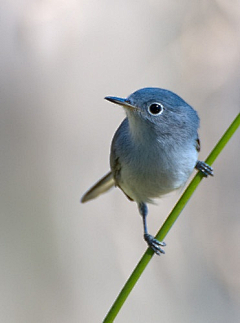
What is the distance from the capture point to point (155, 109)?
2.51 metres

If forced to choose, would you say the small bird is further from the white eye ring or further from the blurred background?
the blurred background

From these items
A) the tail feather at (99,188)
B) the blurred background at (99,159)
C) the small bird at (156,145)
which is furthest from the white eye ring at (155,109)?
the blurred background at (99,159)

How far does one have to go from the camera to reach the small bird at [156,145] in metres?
2.50

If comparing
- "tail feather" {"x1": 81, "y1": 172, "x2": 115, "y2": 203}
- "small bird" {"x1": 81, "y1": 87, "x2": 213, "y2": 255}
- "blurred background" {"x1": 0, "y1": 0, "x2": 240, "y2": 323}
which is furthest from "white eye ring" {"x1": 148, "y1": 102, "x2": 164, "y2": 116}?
"blurred background" {"x1": 0, "y1": 0, "x2": 240, "y2": 323}

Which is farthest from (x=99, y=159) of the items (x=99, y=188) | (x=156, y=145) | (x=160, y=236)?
(x=160, y=236)

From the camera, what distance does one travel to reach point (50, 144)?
4441 mm

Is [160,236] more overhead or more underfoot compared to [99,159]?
more underfoot

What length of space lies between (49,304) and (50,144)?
1273mm

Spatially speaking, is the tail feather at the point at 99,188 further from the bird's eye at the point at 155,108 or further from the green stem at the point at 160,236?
the green stem at the point at 160,236

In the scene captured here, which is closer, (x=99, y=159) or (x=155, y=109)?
(x=155, y=109)

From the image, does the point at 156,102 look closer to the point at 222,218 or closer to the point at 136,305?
the point at 222,218

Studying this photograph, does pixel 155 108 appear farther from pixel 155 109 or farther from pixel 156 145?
pixel 156 145

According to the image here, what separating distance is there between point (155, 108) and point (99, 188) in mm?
860

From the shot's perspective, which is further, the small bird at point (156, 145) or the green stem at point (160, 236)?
the small bird at point (156, 145)
